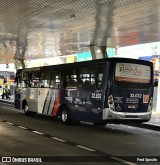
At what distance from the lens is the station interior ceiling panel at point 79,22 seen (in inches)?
541

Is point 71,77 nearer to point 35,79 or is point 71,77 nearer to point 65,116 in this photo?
point 65,116

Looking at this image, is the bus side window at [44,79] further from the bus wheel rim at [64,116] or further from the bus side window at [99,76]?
the bus side window at [99,76]

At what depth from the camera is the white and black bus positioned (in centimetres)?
1385

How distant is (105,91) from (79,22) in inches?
189

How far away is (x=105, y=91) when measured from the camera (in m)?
13.8

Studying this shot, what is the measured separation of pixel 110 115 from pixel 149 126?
3378 mm

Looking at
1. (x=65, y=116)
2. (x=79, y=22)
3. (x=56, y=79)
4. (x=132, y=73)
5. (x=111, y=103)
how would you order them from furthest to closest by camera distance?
(x=56, y=79), (x=79, y=22), (x=65, y=116), (x=132, y=73), (x=111, y=103)

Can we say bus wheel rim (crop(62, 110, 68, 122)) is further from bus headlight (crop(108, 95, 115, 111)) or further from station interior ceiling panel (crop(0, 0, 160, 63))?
station interior ceiling panel (crop(0, 0, 160, 63))

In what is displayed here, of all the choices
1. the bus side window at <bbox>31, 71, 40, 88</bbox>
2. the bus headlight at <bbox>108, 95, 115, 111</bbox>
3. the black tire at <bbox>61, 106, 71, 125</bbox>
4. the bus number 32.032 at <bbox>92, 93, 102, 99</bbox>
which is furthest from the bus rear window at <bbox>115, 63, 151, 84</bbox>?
the bus side window at <bbox>31, 71, 40, 88</bbox>

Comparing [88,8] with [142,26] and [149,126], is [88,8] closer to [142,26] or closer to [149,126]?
[142,26]

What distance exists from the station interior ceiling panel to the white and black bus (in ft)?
6.96

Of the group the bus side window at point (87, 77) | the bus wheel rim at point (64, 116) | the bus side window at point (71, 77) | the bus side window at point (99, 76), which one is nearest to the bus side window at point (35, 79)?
the bus side window at point (71, 77)

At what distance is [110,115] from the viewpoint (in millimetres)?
13688

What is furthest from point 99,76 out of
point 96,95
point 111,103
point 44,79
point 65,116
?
point 44,79
